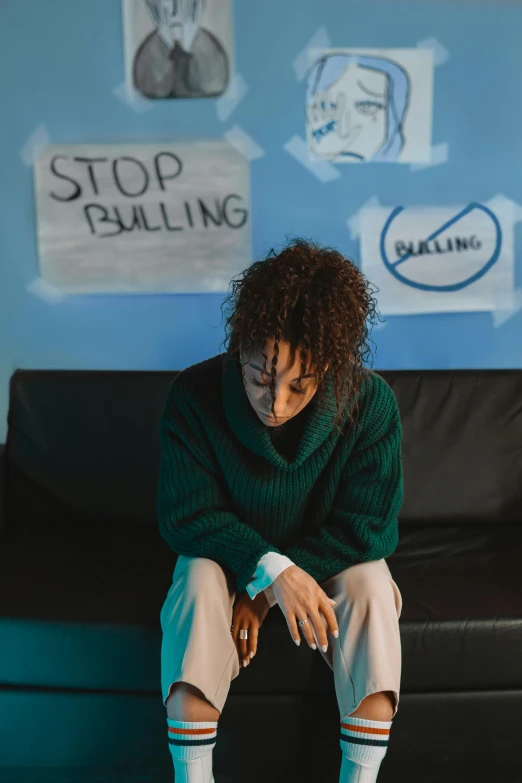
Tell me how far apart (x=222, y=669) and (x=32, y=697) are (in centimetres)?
40

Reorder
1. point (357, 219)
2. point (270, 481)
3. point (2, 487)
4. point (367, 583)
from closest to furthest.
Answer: point (367, 583) → point (270, 481) → point (2, 487) → point (357, 219)

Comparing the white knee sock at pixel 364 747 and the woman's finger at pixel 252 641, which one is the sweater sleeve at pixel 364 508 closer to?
the woman's finger at pixel 252 641

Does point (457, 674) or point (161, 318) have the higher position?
point (161, 318)

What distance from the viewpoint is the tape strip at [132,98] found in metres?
2.01

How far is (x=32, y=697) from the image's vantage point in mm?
1404

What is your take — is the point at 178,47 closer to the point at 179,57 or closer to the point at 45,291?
the point at 179,57

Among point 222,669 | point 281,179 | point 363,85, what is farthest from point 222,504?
point 363,85

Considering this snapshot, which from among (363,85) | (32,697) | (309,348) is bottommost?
(32,697)

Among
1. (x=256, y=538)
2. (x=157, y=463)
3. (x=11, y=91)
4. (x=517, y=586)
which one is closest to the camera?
(x=256, y=538)

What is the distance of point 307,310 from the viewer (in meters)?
1.21

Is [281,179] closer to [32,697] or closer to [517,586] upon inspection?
[517,586]

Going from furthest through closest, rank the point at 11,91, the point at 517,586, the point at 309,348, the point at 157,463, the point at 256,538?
the point at 11,91, the point at 157,463, the point at 517,586, the point at 256,538, the point at 309,348

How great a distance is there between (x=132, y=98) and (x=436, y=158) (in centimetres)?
80

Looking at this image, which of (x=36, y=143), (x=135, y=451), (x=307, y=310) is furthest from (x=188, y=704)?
(x=36, y=143)
